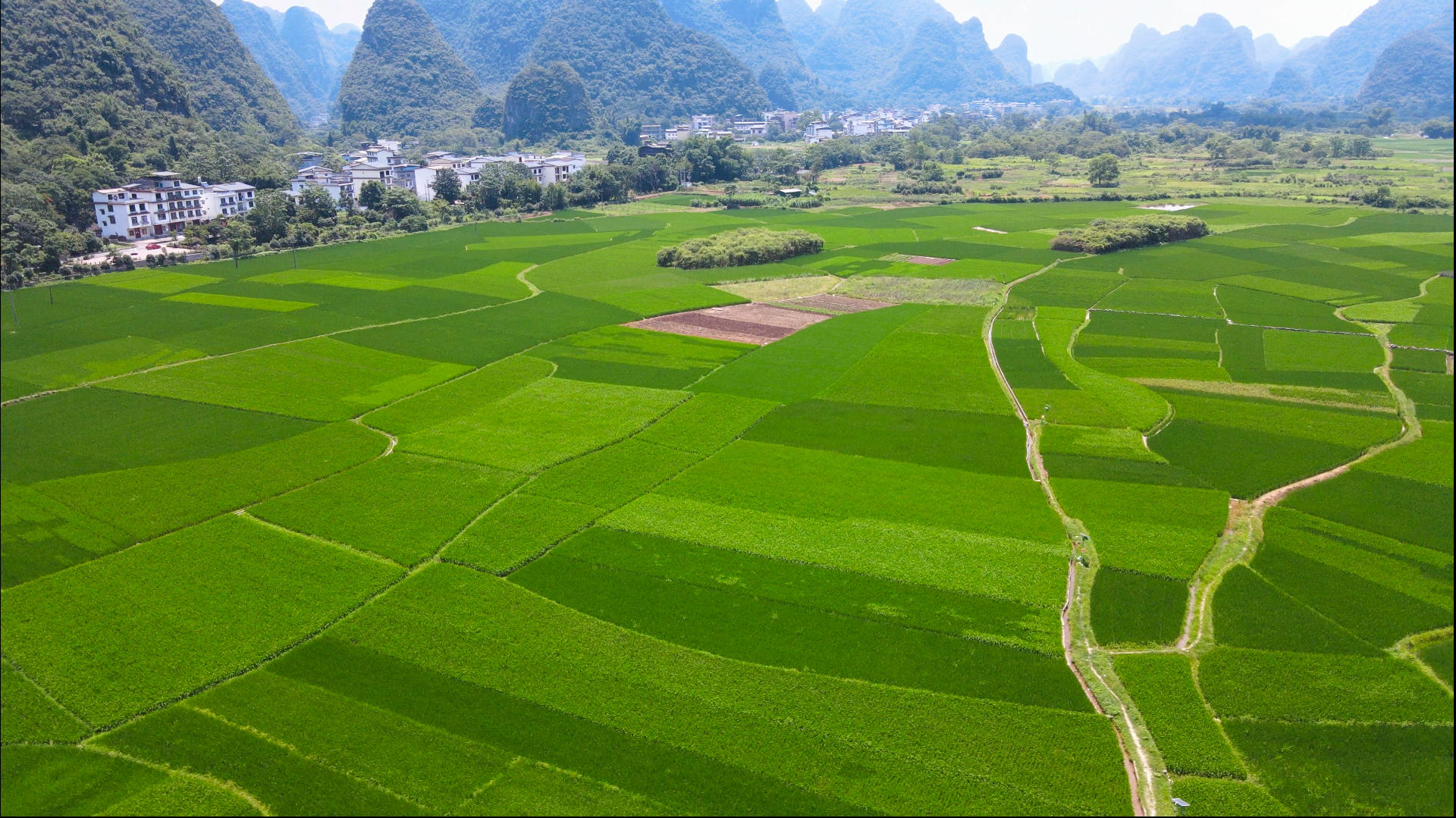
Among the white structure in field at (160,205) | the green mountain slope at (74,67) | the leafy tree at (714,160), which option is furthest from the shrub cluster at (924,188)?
the green mountain slope at (74,67)

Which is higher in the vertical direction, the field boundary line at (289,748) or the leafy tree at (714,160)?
the leafy tree at (714,160)

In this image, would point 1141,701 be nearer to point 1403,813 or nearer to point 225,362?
point 1403,813

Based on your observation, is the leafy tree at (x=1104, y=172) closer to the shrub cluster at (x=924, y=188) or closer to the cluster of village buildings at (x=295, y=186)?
the shrub cluster at (x=924, y=188)

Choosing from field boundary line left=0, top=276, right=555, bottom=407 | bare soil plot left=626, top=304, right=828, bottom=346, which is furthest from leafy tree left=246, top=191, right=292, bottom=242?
bare soil plot left=626, top=304, right=828, bottom=346

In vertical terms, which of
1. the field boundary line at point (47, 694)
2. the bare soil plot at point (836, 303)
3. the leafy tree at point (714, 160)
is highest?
the leafy tree at point (714, 160)

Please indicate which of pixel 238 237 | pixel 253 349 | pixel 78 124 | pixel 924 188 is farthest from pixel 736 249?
pixel 78 124

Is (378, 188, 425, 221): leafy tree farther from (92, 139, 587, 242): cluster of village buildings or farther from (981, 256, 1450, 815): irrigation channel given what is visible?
(981, 256, 1450, 815): irrigation channel

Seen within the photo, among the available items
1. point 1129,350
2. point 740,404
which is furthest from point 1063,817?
point 1129,350

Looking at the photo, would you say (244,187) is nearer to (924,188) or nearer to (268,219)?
(268,219)
